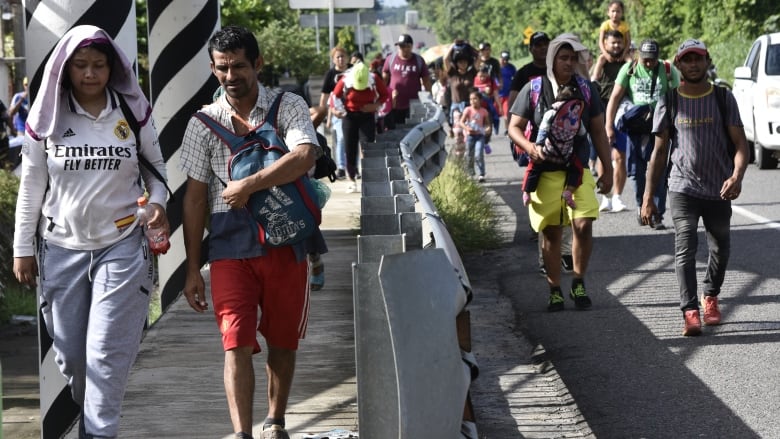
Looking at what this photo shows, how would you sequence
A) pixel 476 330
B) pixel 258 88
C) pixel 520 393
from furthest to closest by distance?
pixel 476 330, pixel 520 393, pixel 258 88

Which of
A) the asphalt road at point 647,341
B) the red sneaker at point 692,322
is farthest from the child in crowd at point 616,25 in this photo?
the red sneaker at point 692,322

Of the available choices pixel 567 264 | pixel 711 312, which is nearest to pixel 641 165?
pixel 567 264

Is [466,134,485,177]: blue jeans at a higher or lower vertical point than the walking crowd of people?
lower

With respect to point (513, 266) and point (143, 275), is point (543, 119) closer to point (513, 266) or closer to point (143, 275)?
point (513, 266)

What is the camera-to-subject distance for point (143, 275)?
571 cm

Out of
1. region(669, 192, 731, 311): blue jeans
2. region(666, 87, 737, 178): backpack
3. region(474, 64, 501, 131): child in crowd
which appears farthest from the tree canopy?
region(669, 192, 731, 311): blue jeans

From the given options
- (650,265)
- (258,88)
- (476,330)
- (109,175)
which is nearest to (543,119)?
(476,330)

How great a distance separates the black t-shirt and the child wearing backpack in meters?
2.94

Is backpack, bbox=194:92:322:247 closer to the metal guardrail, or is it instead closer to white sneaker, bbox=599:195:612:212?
the metal guardrail

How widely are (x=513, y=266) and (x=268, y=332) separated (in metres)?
6.35

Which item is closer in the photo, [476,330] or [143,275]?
[143,275]

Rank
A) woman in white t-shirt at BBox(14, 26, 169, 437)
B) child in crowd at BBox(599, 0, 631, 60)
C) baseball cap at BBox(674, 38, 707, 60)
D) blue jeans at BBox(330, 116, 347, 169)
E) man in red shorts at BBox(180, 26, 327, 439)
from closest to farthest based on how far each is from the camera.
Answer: woman in white t-shirt at BBox(14, 26, 169, 437) → man in red shorts at BBox(180, 26, 327, 439) → baseball cap at BBox(674, 38, 707, 60) → child in crowd at BBox(599, 0, 631, 60) → blue jeans at BBox(330, 116, 347, 169)

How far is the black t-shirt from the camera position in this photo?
1258 cm

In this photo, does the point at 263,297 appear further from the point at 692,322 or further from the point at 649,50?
the point at 649,50
